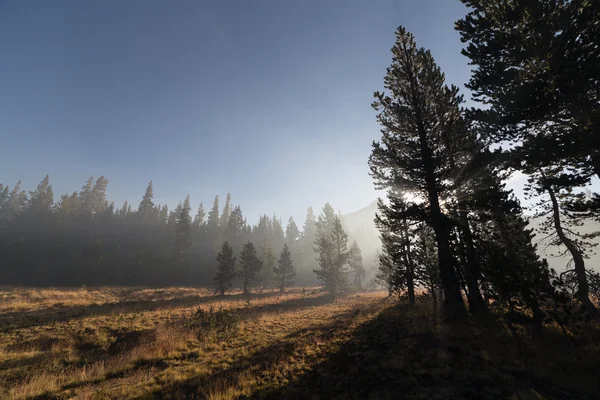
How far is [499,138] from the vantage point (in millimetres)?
10680

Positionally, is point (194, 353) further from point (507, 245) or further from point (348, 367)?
point (507, 245)

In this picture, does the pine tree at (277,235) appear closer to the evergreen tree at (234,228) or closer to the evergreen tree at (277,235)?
the evergreen tree at (277,235)

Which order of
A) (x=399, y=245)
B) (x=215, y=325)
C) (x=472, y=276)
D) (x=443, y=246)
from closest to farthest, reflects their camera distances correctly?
(x=443, y=246) < (x=472, y=276) < (x=215, y=325) < (x=399, y=245)

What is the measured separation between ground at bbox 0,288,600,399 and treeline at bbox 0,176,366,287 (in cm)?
2928

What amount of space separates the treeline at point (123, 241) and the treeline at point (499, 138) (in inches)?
1329

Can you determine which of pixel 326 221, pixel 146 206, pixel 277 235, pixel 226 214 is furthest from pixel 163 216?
pixel 326 221

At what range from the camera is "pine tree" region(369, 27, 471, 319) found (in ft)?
34.7

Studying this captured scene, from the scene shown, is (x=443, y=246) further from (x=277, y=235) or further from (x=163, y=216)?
(x=163, y=216)

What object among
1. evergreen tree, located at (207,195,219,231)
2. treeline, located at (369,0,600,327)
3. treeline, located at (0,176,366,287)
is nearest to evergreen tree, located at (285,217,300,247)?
treeline, located at (0,176,366,287)

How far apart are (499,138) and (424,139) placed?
3.32 metres

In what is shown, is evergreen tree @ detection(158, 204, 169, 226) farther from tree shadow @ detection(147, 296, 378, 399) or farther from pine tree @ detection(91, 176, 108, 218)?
tree shadow @ detection(147, 296, 378, 399)

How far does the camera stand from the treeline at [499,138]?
26.9 ft

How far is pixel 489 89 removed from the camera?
10.5m

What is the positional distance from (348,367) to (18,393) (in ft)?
30.4
